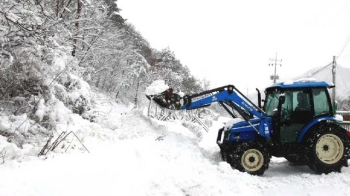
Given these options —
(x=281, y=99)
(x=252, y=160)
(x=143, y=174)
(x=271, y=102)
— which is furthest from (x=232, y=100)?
(x=143, y=174)

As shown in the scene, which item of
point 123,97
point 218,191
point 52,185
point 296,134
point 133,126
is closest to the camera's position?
point 52,185

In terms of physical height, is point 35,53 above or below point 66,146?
above

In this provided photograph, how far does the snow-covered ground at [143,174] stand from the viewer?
13.7 ft

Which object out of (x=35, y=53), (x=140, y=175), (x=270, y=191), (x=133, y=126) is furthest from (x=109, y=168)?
(x=133, y=126)

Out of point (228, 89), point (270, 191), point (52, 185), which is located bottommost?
point (270, 191)

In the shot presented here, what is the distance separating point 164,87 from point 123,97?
37322 millimetres

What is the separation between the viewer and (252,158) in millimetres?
7500

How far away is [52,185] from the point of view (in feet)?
13.3

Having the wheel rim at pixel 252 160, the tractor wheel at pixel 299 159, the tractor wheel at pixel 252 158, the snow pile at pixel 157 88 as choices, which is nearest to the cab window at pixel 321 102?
the tractor wheel at pixel 299 159

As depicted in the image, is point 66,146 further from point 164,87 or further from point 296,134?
point 296,134

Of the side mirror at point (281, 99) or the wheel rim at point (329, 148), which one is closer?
the wheel rim at point (329, 148)

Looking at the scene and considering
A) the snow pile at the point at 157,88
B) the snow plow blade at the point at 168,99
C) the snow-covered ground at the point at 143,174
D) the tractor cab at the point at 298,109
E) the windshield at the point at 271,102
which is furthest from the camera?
the snow pile at the point at 157,88

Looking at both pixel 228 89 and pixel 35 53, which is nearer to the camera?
pixel 35 53

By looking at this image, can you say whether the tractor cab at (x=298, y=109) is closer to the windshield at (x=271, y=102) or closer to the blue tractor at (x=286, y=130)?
the blue tractor at (x=286, y=130)
